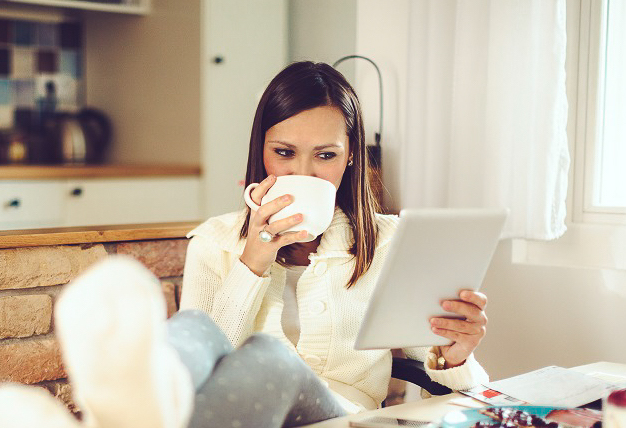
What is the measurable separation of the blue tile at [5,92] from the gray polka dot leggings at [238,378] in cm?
295

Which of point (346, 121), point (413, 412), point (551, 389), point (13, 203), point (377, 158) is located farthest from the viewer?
point (13, 203)

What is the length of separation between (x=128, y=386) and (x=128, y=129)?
3.11 meters

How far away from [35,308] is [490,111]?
115 cm

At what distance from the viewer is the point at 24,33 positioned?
350cm

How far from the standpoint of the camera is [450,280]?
1.09m

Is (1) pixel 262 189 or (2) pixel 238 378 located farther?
(1) pixel 262 189

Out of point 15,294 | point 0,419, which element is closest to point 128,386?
point 0,419

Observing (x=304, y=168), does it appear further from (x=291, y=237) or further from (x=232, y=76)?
(x=232, y=76)

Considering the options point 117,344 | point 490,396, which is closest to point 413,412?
point 490,396

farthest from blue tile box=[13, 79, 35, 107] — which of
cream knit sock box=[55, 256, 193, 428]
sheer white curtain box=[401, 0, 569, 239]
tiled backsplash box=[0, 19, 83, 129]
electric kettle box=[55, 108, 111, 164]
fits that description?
cream knit sock box=[55, 256, 193, 428]

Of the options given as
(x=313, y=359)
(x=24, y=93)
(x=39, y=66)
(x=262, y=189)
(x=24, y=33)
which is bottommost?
(x=313, y=359)

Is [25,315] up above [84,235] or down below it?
below

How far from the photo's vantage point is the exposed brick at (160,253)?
1506 mm

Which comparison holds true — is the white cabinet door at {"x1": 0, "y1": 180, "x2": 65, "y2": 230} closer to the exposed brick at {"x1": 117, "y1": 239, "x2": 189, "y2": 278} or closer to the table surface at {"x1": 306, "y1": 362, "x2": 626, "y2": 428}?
the exposed brick at {"x1": 117, "y1": 239, "x2": 189, "y2": 278}
